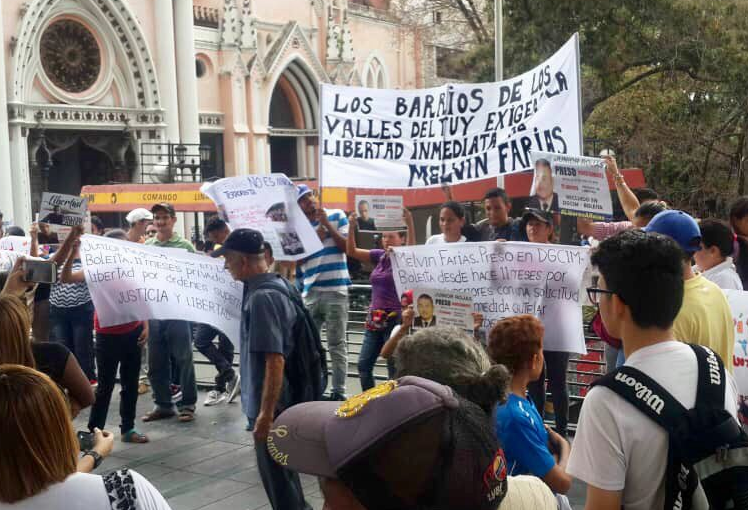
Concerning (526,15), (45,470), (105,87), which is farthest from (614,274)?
(105,87)

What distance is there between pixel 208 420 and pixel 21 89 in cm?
2085

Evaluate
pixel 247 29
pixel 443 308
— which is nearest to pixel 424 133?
pixel 443 308

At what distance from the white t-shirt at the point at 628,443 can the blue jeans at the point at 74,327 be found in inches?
262

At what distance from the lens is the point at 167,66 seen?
1162 inches

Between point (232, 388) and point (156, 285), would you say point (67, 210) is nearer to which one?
point (156, 285)

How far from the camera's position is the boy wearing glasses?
226 cm

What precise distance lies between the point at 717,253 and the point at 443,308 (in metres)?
1.64

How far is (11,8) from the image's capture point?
25156mm

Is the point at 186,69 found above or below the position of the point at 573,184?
above

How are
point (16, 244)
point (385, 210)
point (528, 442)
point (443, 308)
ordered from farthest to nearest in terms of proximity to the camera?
point (16, 244) → point (385, 210) → point (443, 308) → point (528, 442)

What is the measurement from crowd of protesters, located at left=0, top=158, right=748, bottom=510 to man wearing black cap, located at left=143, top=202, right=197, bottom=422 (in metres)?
0.74

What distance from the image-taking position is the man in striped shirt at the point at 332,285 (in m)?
7.61

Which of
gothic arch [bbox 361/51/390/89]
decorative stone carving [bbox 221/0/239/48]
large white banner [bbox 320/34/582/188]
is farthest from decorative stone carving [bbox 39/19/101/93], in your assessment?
large white banner [bbox 320/34/582/188]

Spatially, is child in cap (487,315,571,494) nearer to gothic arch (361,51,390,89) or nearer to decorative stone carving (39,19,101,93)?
decorative stone carving (39,19,101,93)
